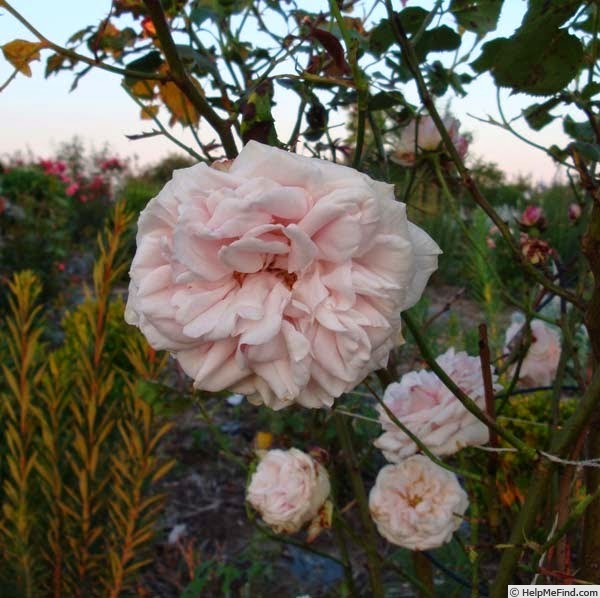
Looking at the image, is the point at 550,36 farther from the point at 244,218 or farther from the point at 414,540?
the point at 414,540

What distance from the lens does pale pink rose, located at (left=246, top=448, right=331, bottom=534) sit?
90 cm

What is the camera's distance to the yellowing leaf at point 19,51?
0.69m

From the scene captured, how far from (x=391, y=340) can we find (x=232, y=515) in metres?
2.28

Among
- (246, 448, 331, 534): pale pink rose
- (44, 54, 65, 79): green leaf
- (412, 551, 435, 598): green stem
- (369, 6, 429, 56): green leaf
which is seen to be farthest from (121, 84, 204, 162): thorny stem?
(412, 551, 435, 598): green stem

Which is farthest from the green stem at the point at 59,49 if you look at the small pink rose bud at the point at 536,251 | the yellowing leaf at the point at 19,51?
the small pink rose bud at the point at 536,251

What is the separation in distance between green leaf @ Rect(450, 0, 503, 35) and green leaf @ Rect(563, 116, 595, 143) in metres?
0.16

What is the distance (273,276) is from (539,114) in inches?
18.6

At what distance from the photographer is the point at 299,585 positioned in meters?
2.07

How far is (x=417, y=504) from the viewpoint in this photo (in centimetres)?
87

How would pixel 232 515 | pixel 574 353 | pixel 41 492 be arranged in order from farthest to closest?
1. pixel 232 515
2. pixel 41 492
3. pixel 574 353

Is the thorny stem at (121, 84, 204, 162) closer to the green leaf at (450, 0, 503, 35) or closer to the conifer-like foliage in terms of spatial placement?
the green leaf at (450, 0, 503, 35)

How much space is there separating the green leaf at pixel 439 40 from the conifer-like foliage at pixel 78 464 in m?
0.79

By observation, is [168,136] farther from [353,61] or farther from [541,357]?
[541,357]

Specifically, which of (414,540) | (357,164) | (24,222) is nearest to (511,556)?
(414,540)
